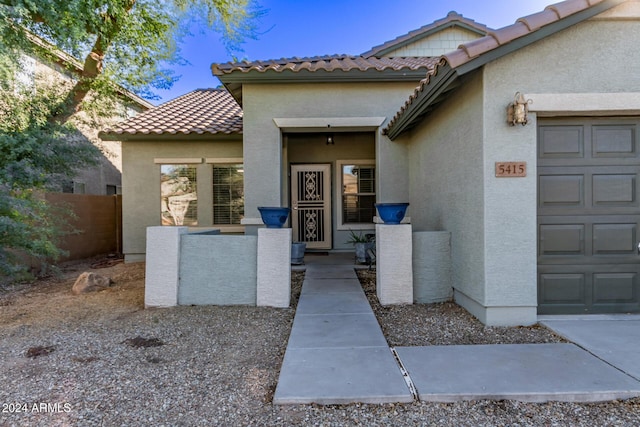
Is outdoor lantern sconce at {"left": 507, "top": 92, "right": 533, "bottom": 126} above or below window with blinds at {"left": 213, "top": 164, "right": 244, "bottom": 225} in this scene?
above

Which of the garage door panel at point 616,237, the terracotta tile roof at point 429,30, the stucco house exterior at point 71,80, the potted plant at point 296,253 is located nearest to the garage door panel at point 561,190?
the garage door panel at point 616,237

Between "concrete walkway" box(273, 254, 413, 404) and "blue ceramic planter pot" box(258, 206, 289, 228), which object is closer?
"concrete walkway" box(273, 254, 413, 404)

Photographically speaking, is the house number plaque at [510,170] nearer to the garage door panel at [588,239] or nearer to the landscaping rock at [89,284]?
the garage door panel at [588,239]

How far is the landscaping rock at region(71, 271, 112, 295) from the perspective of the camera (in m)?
6.32

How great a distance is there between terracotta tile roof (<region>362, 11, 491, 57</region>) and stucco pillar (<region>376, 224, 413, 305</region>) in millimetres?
6908

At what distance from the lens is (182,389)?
9.76ft

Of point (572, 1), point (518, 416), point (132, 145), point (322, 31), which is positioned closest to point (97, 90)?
point (132, 145)

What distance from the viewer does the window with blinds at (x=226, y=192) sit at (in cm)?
957

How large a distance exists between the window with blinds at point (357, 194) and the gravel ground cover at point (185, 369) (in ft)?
15.3

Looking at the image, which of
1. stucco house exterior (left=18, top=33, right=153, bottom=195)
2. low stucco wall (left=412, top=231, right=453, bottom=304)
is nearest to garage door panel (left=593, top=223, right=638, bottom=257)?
low stucco wall (left=412, top=231, right=453, bottom=304)

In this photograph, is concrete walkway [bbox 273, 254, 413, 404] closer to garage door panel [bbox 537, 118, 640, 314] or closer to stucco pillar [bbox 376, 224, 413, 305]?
stucco pillar [bbox 376, 224, 413, 305]

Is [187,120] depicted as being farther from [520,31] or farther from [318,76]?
[520,31]

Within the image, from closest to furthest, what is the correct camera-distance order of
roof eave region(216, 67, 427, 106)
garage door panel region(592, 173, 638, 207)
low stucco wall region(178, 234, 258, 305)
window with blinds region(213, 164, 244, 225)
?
1. garage door panel region(592, 173, 638, 207)
2. low stucco wall region(178, 234, 258, 305)
3. roof eave region(216, 67, 427, 106)
4. window with blinds region(213, 164, 244, 225)

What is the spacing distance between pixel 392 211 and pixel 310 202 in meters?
5.06
